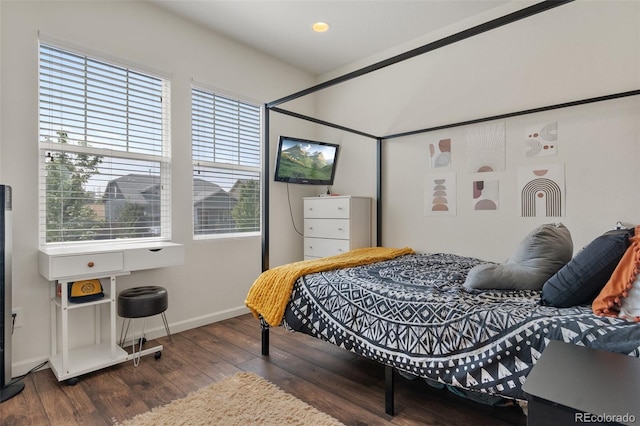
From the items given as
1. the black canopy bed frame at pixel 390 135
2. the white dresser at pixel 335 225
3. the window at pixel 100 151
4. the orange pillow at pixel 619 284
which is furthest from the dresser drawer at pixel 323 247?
the orange pillow at pixel 619 284

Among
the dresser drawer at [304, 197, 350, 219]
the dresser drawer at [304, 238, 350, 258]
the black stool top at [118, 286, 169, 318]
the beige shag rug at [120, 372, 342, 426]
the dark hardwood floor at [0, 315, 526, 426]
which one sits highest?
the dresser drawer at [304, 197, 350, 219]

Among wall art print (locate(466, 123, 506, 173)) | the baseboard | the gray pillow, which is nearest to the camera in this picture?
the gray pillow

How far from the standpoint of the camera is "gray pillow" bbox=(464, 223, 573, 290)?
1.79 metres

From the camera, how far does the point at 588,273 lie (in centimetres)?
147

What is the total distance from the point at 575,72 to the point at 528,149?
610 mm

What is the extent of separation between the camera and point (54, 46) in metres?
2.31

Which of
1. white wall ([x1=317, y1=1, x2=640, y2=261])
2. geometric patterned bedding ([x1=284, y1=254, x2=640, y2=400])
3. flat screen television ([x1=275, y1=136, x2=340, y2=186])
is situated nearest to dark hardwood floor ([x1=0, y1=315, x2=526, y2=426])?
geometric patterned bedding ([x1=284, y1=254, x2=640, y2=400])

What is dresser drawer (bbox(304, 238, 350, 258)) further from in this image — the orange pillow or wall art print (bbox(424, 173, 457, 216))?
the orange pillow

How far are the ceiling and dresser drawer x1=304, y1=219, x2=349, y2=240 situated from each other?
1.79 m

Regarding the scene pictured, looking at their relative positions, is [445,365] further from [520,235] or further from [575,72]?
[575,72]

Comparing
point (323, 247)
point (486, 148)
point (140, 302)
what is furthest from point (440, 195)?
point (140, 302)

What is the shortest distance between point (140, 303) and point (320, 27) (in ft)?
8.90

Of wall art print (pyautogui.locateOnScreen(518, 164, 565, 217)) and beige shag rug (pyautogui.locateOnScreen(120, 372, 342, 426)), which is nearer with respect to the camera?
beige shag rug (pyautogui.locateOnScreen(120, 372, 342, 426))

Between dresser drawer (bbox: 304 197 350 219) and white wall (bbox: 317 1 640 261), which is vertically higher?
white wall (bbox: 317 1 640 261)
